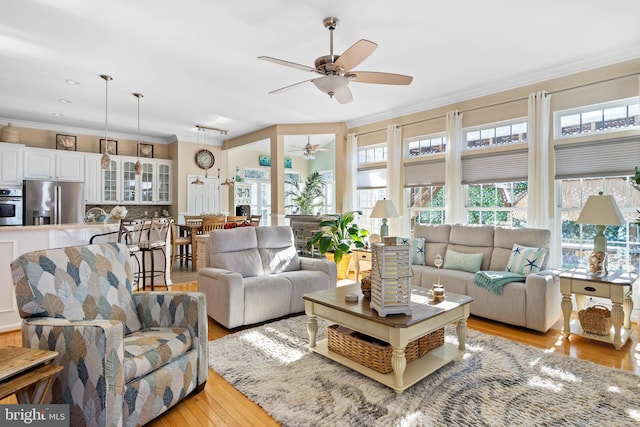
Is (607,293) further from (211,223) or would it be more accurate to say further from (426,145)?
(211,223)

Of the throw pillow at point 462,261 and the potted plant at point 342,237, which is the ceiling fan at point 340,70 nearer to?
the throw pillow at point 462,261

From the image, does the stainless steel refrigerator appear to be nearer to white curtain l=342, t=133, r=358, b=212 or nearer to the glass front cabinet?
the glass front cabinet

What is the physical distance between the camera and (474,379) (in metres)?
2.41

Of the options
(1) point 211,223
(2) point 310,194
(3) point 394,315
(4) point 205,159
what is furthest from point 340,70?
(2) point 310,194

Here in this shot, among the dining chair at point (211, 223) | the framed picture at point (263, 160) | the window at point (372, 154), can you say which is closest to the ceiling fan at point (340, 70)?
the window at point (372, 154)

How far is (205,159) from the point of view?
842 centimetres

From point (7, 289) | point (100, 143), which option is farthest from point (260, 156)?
point (7, 289)

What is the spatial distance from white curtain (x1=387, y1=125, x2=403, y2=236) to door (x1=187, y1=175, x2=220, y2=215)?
468 centimetres

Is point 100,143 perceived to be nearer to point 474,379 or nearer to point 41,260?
point 41,260

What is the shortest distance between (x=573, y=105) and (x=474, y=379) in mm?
3503

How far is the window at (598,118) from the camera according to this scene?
12.4 ft

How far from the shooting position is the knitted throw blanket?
11.7 ft

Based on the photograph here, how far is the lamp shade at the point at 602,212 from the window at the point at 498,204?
52.5 inches

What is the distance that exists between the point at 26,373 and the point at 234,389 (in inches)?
49.5
